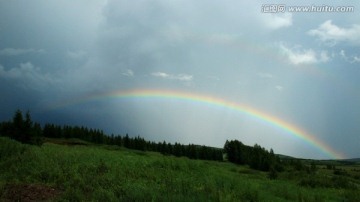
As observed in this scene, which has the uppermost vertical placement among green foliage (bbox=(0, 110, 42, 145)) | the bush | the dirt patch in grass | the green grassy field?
green foliage (bbox=(0, 110, 42, 145))

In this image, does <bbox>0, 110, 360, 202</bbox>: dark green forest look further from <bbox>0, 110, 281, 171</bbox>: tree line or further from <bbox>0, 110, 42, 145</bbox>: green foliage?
<bbox>0, 110, 281, 171</bbox>: tree line

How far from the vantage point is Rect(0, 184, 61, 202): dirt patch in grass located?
50.6 ft

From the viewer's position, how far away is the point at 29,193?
52.9 feet

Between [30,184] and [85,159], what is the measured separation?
20.1 feet

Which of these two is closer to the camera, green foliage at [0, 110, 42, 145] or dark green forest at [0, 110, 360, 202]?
dark green forest at [0, 110, 360, 202]

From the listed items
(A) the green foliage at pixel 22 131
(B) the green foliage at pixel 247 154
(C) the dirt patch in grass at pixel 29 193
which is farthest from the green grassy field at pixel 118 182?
(B) the green foliage at pixel 247 154

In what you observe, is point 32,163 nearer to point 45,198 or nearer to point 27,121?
point 45,198

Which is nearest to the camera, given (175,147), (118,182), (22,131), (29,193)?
(29,193)

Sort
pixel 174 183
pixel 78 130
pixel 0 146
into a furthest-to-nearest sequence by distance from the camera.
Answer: pixel 78 130 → pixel 0 146 → pixel 174 183

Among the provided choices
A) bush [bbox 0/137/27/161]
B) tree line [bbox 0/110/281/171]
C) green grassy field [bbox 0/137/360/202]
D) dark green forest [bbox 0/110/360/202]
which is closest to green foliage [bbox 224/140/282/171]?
tree line [bbox 0/110/281/171]

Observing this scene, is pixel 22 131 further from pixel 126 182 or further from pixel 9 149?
pixel 126 182

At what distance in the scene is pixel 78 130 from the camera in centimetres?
14362

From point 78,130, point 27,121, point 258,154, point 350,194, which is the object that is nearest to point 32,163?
point 350,194

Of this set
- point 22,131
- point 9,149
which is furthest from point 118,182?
point 22,131
